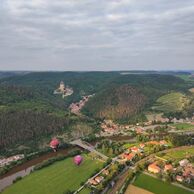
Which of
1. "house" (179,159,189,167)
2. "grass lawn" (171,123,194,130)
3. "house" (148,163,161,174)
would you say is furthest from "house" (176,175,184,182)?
"grass lawn" (171,123,194,130)

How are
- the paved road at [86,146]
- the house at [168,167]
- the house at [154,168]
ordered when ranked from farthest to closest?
the paved road at [86,146] < the house at [168,167] < the house at [154,168]

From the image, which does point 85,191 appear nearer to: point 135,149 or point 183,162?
point 183,162

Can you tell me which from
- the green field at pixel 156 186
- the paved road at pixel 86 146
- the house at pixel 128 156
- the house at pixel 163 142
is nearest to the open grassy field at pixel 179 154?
the house at pixel 163 142

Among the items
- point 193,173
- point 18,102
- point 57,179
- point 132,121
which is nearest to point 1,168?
point 57,179

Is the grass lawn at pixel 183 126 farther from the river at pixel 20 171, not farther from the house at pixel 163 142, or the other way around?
the river at pixel 20 171

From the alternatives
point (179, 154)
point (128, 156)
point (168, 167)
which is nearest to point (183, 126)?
point (179, 154)

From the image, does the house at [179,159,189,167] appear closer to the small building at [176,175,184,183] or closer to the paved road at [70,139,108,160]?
the small building at [176,175,184,183]
